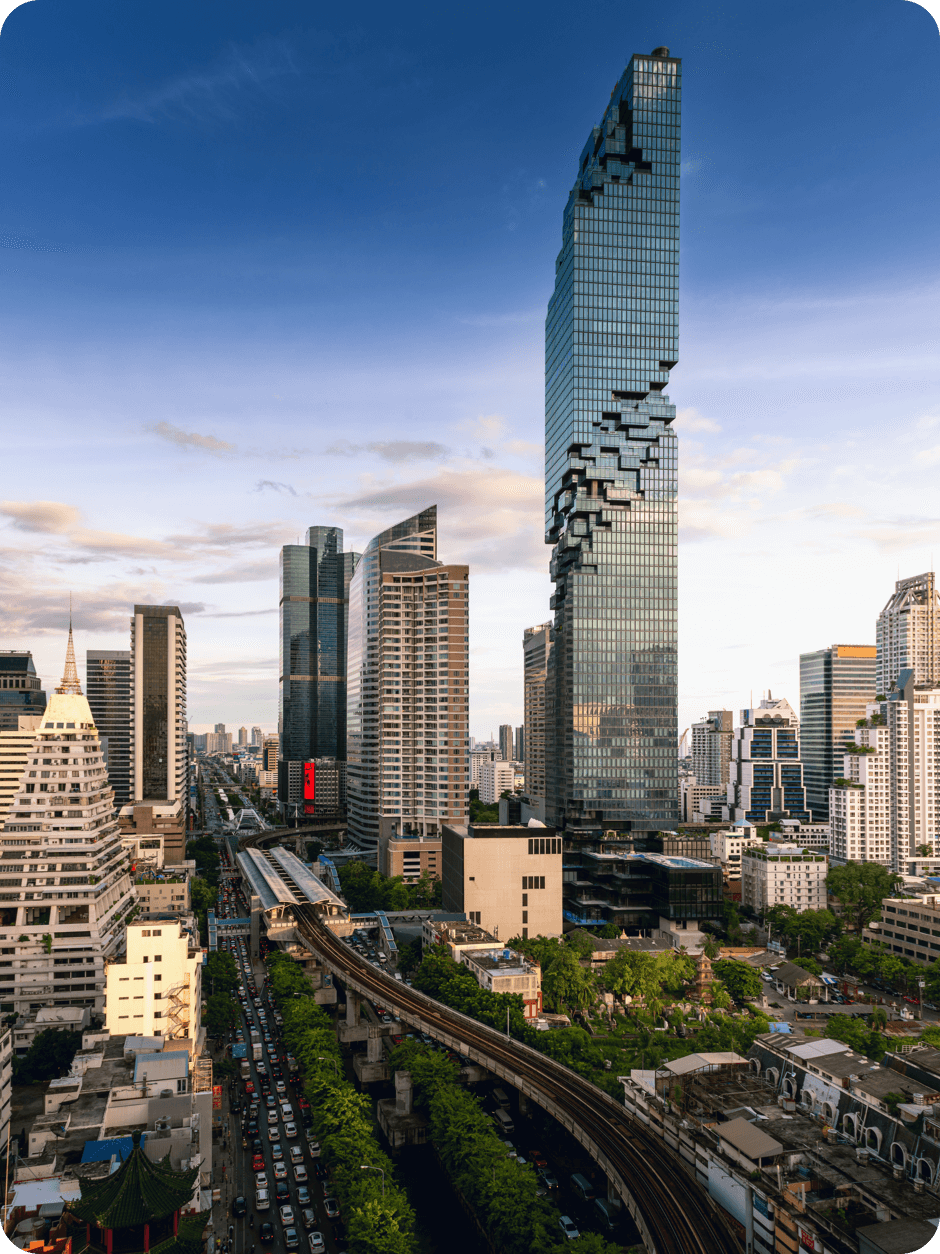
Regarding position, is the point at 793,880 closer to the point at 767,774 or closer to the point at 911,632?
the point at 767,774

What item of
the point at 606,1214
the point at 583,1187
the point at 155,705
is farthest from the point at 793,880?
the point at 155,705

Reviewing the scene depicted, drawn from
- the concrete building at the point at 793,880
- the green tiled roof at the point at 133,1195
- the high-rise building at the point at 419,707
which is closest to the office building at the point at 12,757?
the high-rise building at the point at 419,707

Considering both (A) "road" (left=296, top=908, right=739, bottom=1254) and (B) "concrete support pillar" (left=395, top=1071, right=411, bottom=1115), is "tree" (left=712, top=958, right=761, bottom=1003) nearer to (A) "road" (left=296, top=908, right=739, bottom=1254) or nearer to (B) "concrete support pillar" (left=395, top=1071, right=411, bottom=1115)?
(A) "road" (left=296, top=908, right=739, bottom=1254)

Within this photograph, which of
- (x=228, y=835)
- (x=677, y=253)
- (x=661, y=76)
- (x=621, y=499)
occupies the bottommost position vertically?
(x=228, y=835)

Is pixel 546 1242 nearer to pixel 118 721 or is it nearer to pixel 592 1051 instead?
pixel 592 1051

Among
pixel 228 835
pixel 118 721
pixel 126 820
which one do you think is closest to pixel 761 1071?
pixel 126 820

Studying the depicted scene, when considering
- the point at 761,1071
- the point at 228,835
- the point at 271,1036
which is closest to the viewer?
the point at 761,1071
